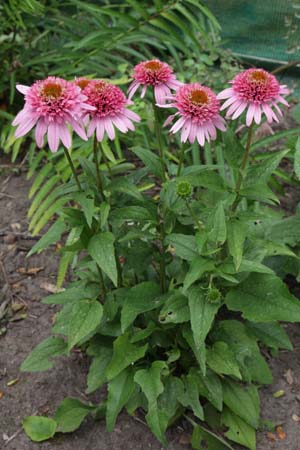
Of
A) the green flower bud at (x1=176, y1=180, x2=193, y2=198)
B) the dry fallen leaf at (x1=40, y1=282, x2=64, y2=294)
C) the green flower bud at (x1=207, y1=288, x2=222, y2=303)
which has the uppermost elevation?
the green flower bud at (x1=176, y1=180, x2=193, y2=198)

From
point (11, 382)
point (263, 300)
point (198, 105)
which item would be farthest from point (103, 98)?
point (11, 382)

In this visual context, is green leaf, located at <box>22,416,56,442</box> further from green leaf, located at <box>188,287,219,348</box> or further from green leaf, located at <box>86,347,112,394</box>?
green leaf, located at <box>188,287,219,348</box>

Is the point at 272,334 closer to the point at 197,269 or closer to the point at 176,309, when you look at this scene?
the point at 176,309

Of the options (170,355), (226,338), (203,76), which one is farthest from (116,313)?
(203,76)

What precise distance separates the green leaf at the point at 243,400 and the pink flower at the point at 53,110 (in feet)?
3.46

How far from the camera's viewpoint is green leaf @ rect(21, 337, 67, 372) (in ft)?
6.25

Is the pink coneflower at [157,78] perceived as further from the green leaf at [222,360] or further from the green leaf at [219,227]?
the green leaf at [222,360]

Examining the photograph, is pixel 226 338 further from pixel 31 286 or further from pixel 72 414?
pixel 31 286

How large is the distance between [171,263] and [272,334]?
0.44m

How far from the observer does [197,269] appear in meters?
1.54

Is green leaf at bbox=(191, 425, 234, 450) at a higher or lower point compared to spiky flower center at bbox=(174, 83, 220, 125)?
lower

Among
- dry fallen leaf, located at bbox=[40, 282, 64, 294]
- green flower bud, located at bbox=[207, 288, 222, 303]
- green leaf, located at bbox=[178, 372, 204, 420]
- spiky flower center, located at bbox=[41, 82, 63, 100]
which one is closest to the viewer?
spiky flower center, located at bbox=[41, 82, 63, 100]

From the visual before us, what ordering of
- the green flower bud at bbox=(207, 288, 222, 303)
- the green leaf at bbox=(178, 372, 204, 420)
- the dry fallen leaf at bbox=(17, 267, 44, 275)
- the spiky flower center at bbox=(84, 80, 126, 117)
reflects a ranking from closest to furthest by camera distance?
the spiky flower center at bbox=(84, 80, 126, 117) < the green flower bud at bbox=(207, 288, 222, 303) < the green leaf at bbox=(178, 372, 204, 420) < the dry fallen leaf at bbox=(17, 267, 44, 275)

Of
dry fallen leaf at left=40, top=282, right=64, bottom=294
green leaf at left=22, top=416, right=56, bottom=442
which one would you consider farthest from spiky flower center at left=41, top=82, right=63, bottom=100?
dry fallen leaf at left=40, top=282, right=64, bottom=294
